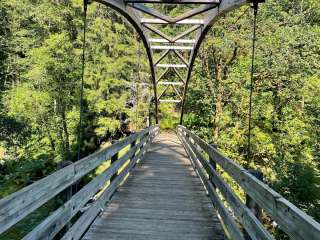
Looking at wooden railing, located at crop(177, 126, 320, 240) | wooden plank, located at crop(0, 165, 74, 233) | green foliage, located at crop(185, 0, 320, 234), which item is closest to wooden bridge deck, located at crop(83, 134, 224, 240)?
wooden railing, located at crop(177, 126, 320, 240)

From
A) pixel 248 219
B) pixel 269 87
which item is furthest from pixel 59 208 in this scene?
pixel 269 87

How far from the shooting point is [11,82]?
25859mm

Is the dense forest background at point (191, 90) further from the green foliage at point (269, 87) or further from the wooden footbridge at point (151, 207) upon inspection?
the wooden footbridge at point (151, 207)

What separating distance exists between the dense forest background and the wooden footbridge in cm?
714

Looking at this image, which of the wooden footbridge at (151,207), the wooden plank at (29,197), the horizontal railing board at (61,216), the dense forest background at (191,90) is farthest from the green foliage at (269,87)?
the wooden plank at (29,197)

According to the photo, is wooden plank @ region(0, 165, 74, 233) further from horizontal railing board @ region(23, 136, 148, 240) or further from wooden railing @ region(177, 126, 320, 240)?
wooden railing @ region(177, 126, 320, 240)

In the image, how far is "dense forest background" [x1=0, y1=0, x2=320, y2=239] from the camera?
1650 cm

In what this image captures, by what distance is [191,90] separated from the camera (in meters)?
22.2

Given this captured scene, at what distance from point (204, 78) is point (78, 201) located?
16.9 metres

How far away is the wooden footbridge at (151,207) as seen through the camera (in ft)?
7.04

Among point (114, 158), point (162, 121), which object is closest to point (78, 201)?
point (114, 158)

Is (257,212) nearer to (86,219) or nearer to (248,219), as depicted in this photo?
(248,219)

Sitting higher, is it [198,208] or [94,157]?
[94,157]

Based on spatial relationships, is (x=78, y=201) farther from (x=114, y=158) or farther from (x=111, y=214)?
(x=114, y=158)
